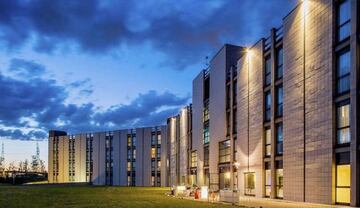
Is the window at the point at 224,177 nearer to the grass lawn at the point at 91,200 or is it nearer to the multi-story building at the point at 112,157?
the grass lawn at the point at 91,200

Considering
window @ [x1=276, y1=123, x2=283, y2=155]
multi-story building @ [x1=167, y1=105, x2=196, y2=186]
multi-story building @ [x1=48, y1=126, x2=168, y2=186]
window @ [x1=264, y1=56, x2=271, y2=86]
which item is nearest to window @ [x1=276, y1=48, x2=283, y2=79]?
window @ [x1=264, y1=56, x2=271, y2=86]

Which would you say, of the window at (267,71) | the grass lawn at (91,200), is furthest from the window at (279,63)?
the grass lawn at (91,200)

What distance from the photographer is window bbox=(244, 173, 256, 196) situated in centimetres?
4644

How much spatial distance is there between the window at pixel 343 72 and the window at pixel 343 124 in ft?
3.41

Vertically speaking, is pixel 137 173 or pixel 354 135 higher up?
pixel 354 135

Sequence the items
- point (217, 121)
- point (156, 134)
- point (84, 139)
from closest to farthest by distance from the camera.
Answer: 1. point (217, 121)
2. point (156, 134)
3. point (84, 139)

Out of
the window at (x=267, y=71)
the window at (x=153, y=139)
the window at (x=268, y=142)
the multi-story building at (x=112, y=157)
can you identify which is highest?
the window at (x=267, y=71)

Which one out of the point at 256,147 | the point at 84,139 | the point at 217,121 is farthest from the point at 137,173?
the point at 256,147

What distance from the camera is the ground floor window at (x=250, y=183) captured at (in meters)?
46.4

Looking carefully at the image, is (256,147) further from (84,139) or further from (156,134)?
(84,139)

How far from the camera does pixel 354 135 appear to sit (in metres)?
28.4

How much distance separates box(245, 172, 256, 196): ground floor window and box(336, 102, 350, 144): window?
52.9 ft

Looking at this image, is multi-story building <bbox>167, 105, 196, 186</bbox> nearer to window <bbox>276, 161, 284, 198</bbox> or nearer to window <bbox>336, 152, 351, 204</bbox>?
window <bbox>276, 161, 284, 198</bbox>

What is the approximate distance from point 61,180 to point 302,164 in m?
110
